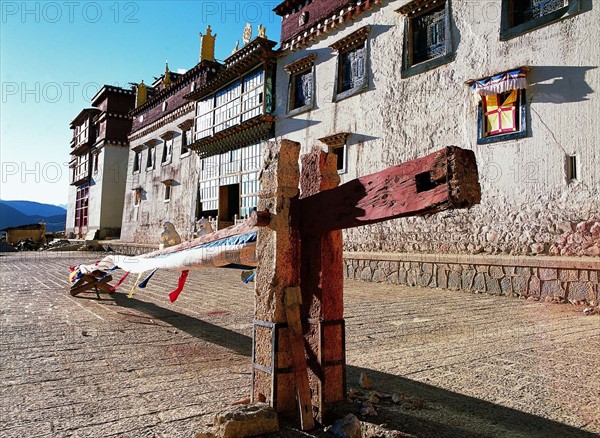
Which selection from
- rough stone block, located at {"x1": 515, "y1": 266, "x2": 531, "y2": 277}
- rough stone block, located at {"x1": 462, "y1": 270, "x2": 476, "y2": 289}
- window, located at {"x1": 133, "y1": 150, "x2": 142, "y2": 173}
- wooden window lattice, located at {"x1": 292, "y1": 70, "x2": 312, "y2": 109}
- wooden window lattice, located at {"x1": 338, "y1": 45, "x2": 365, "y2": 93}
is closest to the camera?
rough stone block, located at {"x1": 515, "y1": 266, "x2": 531, "y2": 277}

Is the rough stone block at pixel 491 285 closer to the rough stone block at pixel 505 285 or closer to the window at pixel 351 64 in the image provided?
the rough stone block at pixel 505 285

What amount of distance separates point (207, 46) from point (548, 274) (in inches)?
733

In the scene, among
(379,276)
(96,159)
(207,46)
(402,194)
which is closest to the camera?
(402,194)

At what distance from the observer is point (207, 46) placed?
20.9 meters

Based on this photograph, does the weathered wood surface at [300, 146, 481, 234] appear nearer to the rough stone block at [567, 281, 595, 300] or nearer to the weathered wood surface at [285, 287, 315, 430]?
the weathered wood surface at [285, 287, 315, 430]

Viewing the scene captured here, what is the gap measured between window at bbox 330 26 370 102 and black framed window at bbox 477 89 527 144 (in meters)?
3.81

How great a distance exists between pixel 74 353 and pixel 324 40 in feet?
38.6

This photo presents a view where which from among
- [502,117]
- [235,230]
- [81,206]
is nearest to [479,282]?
[502,117]

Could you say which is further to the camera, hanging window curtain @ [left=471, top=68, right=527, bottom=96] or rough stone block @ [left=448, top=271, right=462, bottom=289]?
rough stone block @ [left=448, top=271, right=462, bottom=289]

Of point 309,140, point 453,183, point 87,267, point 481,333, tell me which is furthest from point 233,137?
point 453,183

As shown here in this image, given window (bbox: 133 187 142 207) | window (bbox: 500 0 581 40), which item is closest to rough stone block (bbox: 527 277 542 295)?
window (bbox: 500 0 581 40)

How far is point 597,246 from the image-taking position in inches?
275

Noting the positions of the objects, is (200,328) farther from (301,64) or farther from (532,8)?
(301,64)

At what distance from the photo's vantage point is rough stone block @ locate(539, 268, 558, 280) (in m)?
7.14
